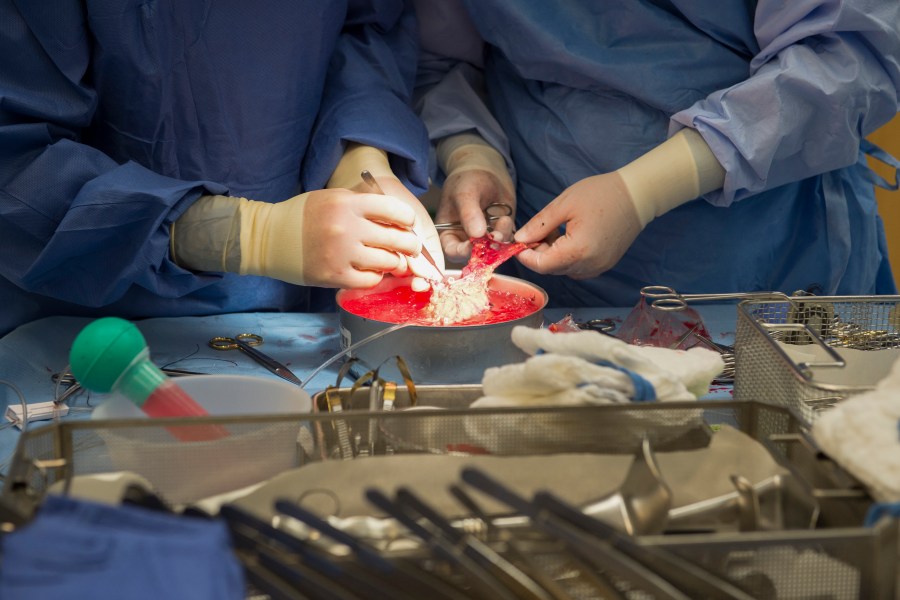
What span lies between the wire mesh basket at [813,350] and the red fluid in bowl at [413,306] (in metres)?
0.48

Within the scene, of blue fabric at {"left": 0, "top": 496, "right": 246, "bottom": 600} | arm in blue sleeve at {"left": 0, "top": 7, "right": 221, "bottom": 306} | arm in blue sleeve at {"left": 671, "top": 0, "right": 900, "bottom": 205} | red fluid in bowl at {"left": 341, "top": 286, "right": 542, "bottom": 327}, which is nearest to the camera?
blue fabric at {"left": 0, "top": 496, "right": 246, "bottom": 600}

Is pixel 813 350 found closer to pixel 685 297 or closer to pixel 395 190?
pixel 685 297

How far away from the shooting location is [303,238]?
72.2 inches

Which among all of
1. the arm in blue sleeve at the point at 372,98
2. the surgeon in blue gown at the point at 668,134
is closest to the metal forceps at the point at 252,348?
the arm in blue sleeve at the point at 372,98

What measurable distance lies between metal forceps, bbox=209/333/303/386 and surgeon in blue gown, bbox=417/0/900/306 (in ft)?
1.78

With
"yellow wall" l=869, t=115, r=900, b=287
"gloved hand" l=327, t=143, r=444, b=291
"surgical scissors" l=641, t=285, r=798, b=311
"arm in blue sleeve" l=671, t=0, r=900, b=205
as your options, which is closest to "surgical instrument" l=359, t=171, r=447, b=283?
"gloved hand" l=327, t=143, r=444, b=291

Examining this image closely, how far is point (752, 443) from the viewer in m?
0.98

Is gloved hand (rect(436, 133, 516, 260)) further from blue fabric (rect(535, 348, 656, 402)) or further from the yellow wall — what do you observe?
the yellow wall

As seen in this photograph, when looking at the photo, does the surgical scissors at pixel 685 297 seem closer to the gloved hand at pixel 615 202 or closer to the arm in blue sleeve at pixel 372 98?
the gloved hand at pixel 615 202

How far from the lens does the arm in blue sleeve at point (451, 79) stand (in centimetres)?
239

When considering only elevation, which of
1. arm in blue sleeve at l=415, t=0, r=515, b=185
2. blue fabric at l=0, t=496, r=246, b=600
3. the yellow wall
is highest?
arm in blue sleeve at l=415, t=0, r=515, b=185

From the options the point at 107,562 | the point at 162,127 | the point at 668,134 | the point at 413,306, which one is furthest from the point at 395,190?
the point at 107,562

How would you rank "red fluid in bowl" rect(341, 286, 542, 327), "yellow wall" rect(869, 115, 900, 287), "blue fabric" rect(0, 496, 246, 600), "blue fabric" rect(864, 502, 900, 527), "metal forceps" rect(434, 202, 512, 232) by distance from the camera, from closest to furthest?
"blue fabric" rect(0, 496, 246, 600)
"blue fabric" rect(864, 502, 900, 527)
"red fluid in bowl" rect(341, 286, 542, 327)
"metal forceps" rect(434, 202, 512, 232)
"yellow wall" rect(869, 115, 900, 287)

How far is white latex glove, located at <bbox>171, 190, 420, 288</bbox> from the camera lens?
1809 millimetres
